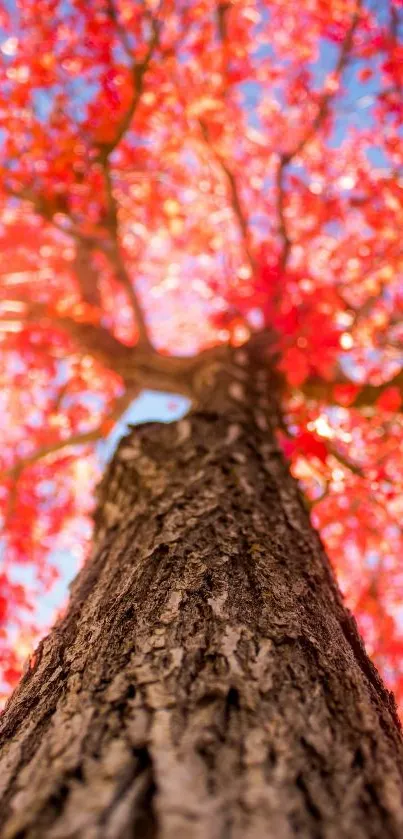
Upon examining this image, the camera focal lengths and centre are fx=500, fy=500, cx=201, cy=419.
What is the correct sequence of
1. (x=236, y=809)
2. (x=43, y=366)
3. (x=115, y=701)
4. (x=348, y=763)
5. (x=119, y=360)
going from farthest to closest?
(x=43, y=366), (x=119, y=360), (x=115, y=701), (x=348, y=763), (x=236, y=809)

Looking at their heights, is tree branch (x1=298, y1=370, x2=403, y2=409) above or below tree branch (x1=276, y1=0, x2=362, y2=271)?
below

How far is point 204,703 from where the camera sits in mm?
1276

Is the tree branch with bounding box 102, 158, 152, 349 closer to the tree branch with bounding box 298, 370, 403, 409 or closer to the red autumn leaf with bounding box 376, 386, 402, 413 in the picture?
the tree branch with bounding box 298, 370, 403, 409

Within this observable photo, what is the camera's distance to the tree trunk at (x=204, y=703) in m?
1.00

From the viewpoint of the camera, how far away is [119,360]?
6.47 meters

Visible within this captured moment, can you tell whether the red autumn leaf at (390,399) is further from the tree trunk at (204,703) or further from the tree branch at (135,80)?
the tree branch at (135,80)

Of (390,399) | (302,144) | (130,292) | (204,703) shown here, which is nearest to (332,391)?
(390,399)

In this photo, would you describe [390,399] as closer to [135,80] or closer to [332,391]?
[332,391]

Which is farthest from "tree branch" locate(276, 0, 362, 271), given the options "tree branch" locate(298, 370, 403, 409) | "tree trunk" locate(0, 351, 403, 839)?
"tree trunk" locate(0, 351, 403, 839)

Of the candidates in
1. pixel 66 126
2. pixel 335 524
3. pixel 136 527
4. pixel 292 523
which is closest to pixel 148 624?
pixel 136 527

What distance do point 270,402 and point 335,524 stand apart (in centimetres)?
322

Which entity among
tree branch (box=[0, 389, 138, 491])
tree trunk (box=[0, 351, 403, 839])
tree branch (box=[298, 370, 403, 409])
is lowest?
tree trunk (box=[0, 351, 403, 839])

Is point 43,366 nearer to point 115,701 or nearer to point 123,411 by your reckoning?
point 123,411

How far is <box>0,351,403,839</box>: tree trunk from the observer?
39.3 inches
